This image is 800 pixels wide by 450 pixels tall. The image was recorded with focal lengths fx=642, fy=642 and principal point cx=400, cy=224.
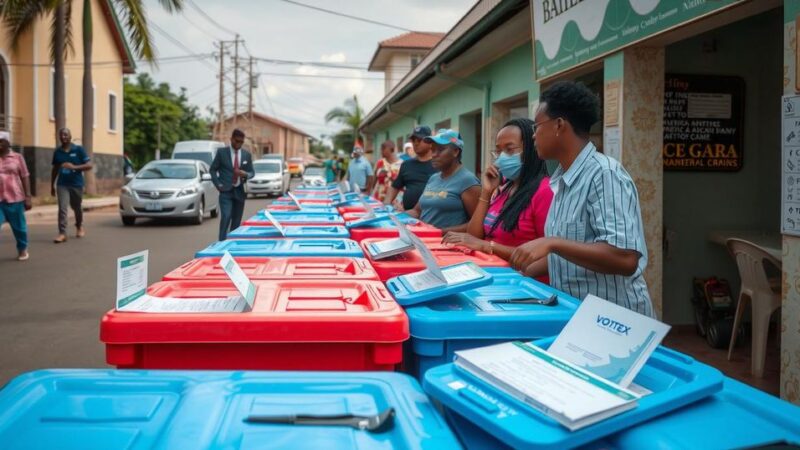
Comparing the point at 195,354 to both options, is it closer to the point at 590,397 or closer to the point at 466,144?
the point at 590,397

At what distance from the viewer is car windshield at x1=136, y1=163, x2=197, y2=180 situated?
14.3m

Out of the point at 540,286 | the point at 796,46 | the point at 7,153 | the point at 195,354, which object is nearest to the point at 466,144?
the point at 7,153

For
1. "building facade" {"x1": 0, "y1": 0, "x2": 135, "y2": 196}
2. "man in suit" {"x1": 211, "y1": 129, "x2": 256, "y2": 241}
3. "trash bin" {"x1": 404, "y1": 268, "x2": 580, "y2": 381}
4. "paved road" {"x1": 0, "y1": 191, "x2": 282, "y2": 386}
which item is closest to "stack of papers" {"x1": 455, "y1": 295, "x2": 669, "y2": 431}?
"trash bin" {"x1": 404, "y1": 268, "x2": 580, "y2": 381}

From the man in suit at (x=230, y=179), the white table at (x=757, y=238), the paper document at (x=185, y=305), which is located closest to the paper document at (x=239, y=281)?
the paper document at (x=185, y=305)

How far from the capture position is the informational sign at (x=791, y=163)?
124 inches

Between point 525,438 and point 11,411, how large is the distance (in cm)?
98

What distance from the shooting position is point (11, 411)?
1.25 metres

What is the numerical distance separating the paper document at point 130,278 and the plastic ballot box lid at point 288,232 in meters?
1.86

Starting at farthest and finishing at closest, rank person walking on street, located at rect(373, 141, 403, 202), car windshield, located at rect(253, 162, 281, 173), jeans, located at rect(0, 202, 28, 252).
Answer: car windshield, located at rect(253, 162, 281, 173), person walking on street, located at rect(373, 141, 403, 202), jeans, located at rect(0, 202, 28, 252)

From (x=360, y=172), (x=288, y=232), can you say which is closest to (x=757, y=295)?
(x=288, y=232)

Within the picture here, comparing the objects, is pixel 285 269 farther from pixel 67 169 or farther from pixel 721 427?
pixel 67 169

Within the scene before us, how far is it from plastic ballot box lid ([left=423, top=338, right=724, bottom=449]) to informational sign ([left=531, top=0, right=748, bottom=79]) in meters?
2.91

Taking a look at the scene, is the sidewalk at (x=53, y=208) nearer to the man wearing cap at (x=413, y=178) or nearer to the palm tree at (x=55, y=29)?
the palm tree at (x=55, y=29)

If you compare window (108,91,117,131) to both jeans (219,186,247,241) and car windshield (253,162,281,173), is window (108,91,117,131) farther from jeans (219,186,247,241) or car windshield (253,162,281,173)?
jeans (219,186,247,241)
